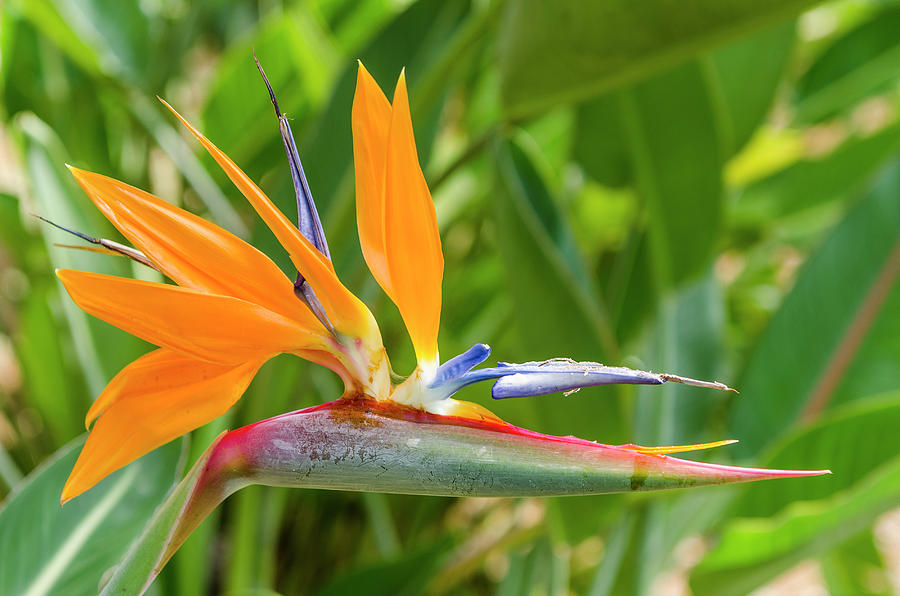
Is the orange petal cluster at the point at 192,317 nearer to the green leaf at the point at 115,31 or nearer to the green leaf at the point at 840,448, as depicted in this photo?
the green leaf at the point at 840,448

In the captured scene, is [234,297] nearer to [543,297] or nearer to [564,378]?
[564,378]

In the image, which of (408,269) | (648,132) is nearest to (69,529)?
(408,269)

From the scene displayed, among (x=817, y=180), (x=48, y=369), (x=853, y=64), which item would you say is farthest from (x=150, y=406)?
(x=853, y=64)

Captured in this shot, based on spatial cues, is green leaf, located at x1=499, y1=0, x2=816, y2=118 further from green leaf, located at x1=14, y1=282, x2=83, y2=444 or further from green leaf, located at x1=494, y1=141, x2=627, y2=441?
green leaf, located at x1=14, y1=282, x2=83, y2=444

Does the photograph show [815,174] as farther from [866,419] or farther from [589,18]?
[589,18]

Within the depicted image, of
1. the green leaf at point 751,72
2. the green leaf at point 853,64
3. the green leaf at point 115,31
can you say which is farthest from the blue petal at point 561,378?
the green leaf at point 853,64
